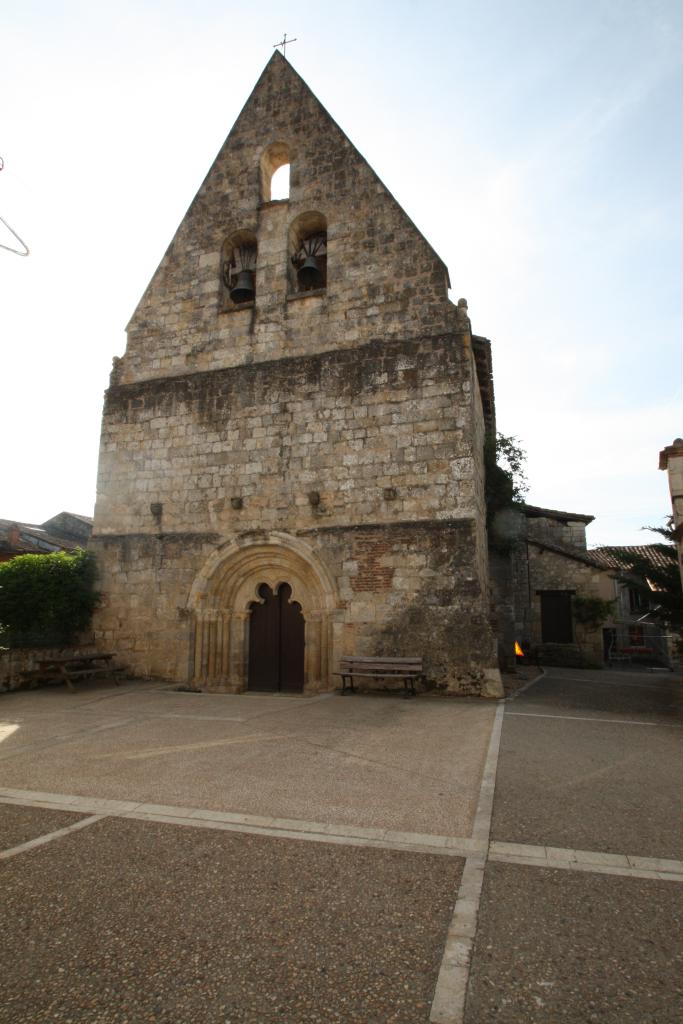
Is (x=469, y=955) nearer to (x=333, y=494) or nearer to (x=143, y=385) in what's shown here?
(x=333, y=494)

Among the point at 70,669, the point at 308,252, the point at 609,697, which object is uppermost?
the point at 308,252

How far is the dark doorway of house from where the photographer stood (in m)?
10.7

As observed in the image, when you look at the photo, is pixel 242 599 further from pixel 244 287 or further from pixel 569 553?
pixel 569 553

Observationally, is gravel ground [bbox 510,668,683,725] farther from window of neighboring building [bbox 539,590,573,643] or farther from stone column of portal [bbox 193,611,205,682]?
stone column of portal [bbox 193,611,205,682]

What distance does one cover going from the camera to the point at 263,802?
4.00 meters

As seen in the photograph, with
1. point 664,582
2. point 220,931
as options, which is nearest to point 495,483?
point 664,582

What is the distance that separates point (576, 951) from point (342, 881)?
3.55 feet

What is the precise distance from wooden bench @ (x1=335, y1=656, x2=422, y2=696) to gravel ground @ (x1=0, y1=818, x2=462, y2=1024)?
5.83 metres

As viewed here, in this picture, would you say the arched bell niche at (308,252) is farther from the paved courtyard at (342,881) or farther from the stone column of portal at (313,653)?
the paved courtyard at (342,881)

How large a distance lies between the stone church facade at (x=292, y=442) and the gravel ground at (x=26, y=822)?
6.22 metres

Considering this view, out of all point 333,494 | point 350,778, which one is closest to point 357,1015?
point 350,778

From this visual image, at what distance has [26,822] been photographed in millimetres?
3648

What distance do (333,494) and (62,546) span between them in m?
22.0

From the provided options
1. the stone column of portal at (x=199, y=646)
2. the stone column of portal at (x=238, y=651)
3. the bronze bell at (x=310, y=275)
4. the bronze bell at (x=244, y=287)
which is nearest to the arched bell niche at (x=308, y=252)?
the bronze bell at (x=310, y=275)
